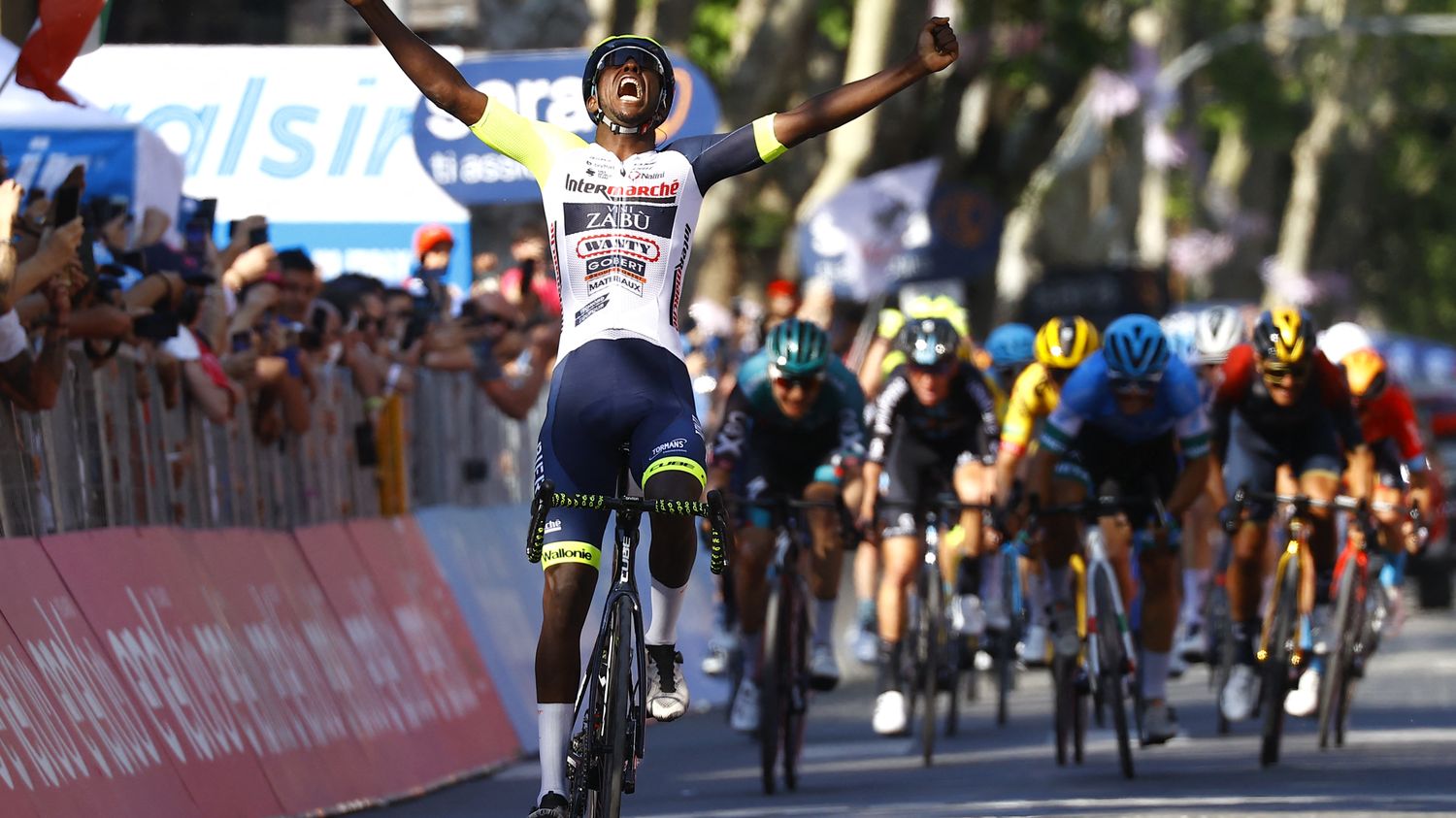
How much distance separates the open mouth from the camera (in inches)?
342

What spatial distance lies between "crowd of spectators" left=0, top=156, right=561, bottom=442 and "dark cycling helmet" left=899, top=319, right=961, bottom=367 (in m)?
2.33

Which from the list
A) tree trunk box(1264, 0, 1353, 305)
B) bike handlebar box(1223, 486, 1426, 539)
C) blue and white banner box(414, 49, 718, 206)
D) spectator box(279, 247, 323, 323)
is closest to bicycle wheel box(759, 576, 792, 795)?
bike handlebar box(1223, 486, 1426, 539)

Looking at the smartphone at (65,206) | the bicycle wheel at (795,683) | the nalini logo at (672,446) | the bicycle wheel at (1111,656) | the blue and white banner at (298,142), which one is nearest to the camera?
the nalini logo at (672,446)

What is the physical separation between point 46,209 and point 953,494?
6.05 metres

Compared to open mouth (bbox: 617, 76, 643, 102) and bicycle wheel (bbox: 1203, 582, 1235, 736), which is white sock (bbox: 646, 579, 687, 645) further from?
bicycle wheel (bbox: 1203, 582, 1235, 736)

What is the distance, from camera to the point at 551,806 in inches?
321

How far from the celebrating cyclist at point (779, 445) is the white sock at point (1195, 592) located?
13.9 ft

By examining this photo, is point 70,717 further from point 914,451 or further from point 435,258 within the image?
point 435,258

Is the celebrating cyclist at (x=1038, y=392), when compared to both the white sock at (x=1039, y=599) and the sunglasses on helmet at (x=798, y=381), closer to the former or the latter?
the white sock at (x=1039, y=599)

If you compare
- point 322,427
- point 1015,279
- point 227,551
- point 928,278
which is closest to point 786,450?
point 322,427

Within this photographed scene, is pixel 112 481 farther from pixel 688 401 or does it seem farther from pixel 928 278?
pixel 928 278

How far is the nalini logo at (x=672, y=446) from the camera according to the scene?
8477 mm

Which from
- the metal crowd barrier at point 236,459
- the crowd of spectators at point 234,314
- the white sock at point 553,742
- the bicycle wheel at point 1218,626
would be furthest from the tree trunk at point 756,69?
the white sock at point 553,742

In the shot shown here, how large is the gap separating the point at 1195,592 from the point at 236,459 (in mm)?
7049
